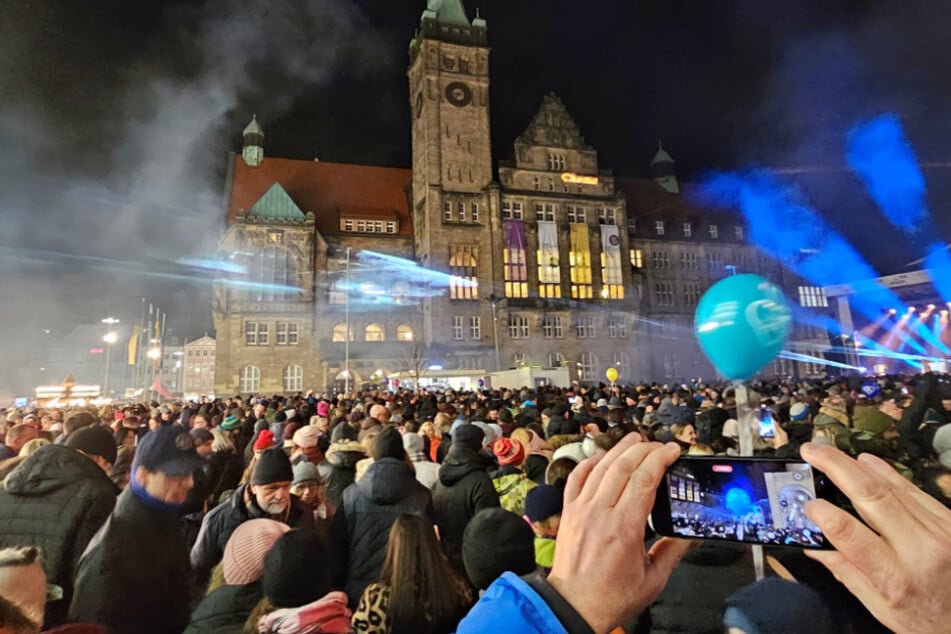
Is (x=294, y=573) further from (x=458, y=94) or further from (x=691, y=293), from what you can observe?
(x=691, y=293)

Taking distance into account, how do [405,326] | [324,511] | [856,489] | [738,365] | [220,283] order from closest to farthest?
[856,489]
[738,365]
[324,511]
[220,283]
[405,326]

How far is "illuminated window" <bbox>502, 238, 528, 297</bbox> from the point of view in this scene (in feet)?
143

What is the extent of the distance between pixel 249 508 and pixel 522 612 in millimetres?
3220

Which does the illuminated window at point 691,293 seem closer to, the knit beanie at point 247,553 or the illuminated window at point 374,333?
the illuminated window at point 374,333

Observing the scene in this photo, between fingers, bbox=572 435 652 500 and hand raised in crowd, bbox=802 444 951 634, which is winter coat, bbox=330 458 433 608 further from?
hand raised in crowd, bbox=802 444 951 634

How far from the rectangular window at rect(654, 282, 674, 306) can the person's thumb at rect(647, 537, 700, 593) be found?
5286 centimetres

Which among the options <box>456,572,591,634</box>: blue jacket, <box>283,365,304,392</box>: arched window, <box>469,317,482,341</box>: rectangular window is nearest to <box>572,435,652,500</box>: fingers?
<box>456,572,591,634</box>: blue jacket

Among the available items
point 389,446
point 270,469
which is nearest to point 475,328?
point 389,446

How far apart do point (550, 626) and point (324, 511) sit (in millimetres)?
4037

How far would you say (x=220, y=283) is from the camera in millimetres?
41625

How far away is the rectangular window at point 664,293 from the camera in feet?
169

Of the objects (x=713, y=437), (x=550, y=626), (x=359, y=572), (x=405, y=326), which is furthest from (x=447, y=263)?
(x=550, y=626)

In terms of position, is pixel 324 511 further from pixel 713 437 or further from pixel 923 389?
pixel 923 389

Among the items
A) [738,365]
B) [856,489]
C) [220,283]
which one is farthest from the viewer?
[220,283]
